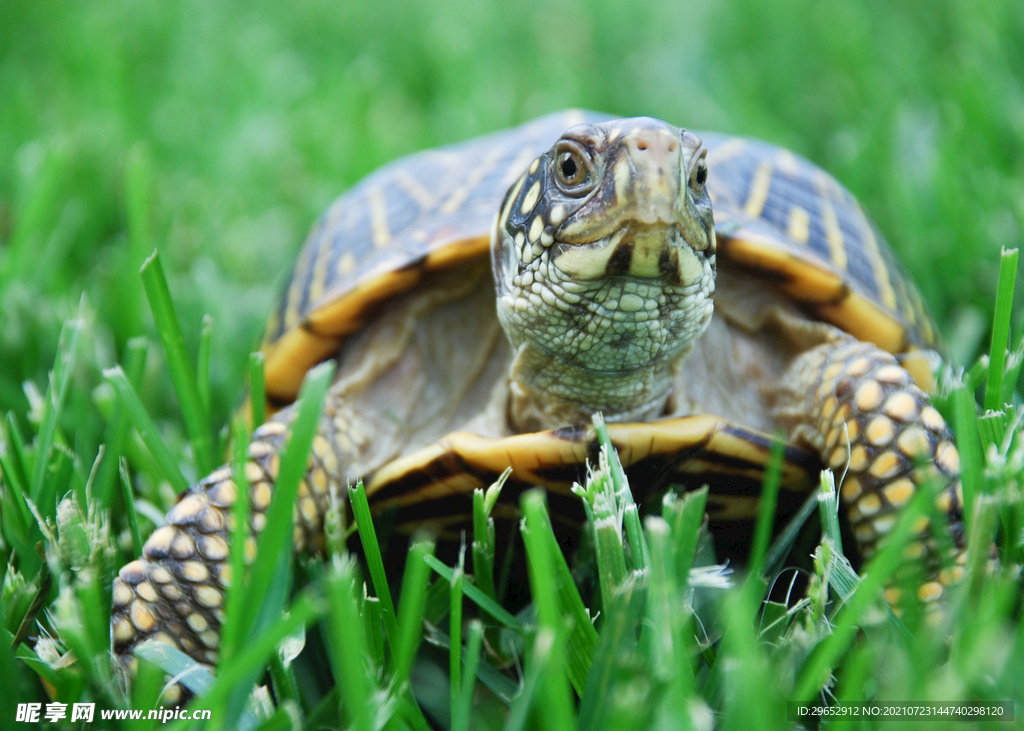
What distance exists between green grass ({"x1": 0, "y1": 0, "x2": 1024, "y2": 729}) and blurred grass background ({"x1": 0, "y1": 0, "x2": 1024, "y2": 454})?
0.01 m

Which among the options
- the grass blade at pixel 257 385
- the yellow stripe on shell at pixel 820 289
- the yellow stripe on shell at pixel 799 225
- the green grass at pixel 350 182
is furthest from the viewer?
the yellow stripe on shell at pixel 799 225

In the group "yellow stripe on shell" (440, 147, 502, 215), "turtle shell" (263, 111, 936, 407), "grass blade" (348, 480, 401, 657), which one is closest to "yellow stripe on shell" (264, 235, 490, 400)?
"turtle shell" (263, 111, 936, 407)

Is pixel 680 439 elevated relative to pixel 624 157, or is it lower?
lower

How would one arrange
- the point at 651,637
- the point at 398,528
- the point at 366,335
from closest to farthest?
the point at 651,637 → the point at 398,528 → the point at 366,335

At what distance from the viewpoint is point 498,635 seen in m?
1.17

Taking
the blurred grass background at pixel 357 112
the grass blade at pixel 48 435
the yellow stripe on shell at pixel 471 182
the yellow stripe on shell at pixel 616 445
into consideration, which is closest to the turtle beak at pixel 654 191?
the yellow stripe on shell at pixel 616 445

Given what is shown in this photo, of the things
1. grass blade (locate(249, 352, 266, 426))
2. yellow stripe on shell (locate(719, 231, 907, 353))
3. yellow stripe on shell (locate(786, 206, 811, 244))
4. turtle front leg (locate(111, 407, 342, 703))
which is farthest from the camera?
yellow stripe on shell (locate(786, 206, 811, 244))

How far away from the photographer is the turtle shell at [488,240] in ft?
4.98

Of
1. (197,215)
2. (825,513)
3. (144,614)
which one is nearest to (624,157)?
(825,513)

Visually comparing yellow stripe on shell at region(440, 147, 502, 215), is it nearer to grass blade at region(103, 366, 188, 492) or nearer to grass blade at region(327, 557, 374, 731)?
grass blade at region(103, 366, 188, 492)

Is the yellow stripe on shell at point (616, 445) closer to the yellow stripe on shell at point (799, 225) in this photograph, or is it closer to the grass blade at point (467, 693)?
the grass blade at point (467, 693)

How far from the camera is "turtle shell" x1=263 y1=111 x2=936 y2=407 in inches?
59.8

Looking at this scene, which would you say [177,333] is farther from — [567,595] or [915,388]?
[915,388]

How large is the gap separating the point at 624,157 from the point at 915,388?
61 cm
